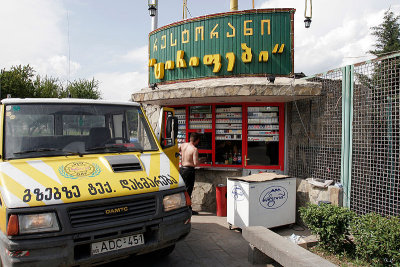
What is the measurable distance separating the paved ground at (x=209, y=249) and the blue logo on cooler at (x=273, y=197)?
59 centimetres

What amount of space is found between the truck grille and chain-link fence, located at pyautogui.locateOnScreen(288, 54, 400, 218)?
3.43 meters

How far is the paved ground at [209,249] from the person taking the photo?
13.8 ft

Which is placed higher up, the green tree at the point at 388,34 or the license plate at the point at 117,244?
the green tree at the point at 388,34

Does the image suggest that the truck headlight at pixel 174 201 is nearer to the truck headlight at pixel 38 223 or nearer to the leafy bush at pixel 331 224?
the truck headlight at pixel 38 223

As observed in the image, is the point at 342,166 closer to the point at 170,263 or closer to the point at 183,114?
the point at 170,263

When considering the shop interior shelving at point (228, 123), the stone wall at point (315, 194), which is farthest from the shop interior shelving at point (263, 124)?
the stone wall at point (315, 194)

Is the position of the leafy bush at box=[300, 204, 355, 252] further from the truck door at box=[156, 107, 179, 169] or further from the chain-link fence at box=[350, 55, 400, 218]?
the truck door at box=[156, 107, 179, 169]

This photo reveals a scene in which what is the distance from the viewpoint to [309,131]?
19.6 feet

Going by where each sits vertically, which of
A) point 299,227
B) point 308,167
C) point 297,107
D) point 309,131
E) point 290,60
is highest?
point 290,60

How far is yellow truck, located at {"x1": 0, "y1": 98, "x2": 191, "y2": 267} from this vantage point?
2.79 meters

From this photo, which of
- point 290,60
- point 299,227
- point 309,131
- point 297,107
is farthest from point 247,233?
point 290,60

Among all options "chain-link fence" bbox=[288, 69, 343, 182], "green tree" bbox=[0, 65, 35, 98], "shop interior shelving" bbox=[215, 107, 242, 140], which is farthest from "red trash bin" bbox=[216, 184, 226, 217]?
"green tree" bbox=[0, 65, 35, 98]

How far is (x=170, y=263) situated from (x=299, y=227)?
9.86 ft

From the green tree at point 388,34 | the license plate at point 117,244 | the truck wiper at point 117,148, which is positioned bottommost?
the license plate at point 117,244
